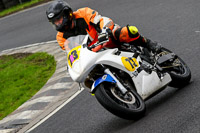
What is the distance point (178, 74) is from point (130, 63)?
3.45 feet

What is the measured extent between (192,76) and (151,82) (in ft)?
4.22

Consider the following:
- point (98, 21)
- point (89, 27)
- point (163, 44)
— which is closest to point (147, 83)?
point (98, 21)

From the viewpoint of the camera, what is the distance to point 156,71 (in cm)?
592

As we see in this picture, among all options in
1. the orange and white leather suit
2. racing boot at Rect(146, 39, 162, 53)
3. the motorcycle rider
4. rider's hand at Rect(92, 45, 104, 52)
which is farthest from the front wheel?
racing boot at Rect(146, 39, 162, 53)

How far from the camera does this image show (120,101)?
17.1 feet

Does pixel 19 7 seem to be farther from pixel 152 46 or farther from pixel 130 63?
pixel 130 63

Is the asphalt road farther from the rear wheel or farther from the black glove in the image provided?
the black glove

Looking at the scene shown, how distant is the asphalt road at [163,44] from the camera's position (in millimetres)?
5266

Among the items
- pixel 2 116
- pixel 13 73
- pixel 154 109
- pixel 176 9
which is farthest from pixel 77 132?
pixel 176 9

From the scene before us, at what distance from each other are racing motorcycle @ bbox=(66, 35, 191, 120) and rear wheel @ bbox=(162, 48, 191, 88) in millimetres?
23

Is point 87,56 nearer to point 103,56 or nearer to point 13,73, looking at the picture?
point 103,56

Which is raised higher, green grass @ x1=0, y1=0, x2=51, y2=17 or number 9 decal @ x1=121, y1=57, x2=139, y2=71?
number 9 decal @ x1=121, y1=57, x2=139, y2=71

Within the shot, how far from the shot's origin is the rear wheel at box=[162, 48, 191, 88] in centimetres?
615

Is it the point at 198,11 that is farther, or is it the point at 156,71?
the point at 198,11
